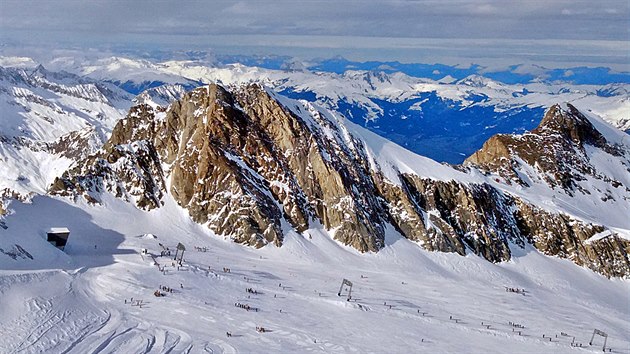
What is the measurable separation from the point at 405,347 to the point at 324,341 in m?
9.59

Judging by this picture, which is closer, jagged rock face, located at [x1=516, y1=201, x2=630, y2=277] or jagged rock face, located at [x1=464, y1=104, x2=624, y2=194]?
jagged rock face, located at [x1=516, y1=201, x2=630, y2=277]

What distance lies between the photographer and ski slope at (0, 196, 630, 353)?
6078cm

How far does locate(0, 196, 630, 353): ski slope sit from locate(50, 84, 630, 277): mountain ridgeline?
13.8ft

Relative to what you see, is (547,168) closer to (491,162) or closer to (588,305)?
(491,162)

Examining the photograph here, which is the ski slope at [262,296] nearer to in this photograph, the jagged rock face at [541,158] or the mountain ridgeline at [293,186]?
the mountain ridgeline at [293,186]

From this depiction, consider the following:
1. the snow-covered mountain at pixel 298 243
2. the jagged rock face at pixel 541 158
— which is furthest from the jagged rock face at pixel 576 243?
the jagged rock face at pixel 541 158

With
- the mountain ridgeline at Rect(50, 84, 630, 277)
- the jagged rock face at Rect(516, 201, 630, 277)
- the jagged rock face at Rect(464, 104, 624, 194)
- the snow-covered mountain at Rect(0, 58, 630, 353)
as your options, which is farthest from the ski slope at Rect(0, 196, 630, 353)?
the jagged rock face at Rect(464, 104, 624, 194)

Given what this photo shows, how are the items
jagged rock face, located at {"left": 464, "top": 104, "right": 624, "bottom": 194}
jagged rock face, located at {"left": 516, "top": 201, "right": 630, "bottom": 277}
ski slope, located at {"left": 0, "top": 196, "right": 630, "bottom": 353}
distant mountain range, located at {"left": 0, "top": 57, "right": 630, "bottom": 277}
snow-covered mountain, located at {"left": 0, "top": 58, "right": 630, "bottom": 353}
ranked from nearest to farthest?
ski slope, located at {"left": 0, "top": 196, "right": 630, "bottom": 353} → snow-covered mountain, located at {"left": 0, "top": 58, "right": 630, "bottom": 353} → distant mountain range, located at {"left": 0, "top": 57, "right": 630, "bottom": 277} → jagged rock face, located at {"left": 516, "top": 201, "right": 630, "bottom": 277} → jagged rock face, located at {"left": 464, "top": 104, "right": 624, "bottom": 194}

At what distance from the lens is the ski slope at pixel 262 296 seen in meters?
60.8

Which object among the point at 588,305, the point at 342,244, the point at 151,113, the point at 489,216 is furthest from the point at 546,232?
the point at 151,113

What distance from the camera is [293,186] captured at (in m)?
126

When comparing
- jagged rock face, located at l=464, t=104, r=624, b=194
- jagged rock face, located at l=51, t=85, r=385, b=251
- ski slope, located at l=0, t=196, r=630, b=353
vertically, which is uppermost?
jagged rock face, located at l=464, t=104, r=624, b=194

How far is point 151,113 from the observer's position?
138250 millimetres

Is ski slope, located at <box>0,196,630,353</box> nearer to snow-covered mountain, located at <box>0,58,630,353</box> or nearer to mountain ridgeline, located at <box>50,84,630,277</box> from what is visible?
snow-covered mountain, located at <box>0,58,630,353</box>
